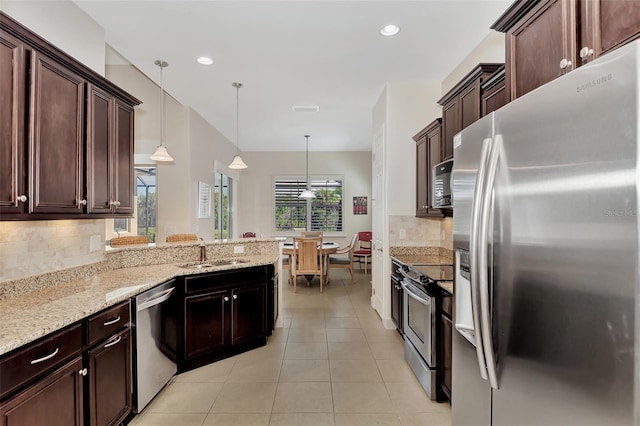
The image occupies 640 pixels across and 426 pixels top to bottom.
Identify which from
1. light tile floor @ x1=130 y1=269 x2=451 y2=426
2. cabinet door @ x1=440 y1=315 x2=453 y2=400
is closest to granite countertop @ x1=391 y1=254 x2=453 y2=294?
cabinet door @ x1=440 y1=315 x2=453 y2=400

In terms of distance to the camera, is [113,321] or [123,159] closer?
[113,321]

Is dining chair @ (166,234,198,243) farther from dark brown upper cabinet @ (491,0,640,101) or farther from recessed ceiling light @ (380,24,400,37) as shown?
dark brown upper cabinet @ (491,0,640,101)

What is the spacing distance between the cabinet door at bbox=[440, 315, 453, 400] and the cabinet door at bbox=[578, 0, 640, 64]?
1687mm

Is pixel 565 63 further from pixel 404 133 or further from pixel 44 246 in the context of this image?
pixel 44 246

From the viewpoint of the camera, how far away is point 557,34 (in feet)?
4.02

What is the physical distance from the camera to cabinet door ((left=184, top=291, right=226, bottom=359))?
106 inches

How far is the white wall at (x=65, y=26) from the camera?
6.41 ft

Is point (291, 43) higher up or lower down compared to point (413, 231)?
higher up

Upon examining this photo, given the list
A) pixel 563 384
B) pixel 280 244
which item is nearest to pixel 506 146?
pixel 563 384

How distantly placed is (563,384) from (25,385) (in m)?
2.01

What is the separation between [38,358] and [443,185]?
274 cm

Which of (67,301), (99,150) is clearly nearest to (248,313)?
(67,301)

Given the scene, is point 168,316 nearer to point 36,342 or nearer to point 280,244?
point 36,342

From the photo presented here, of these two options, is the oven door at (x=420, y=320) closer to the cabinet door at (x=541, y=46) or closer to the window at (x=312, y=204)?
the cabinet door at (x=541, y=46)
